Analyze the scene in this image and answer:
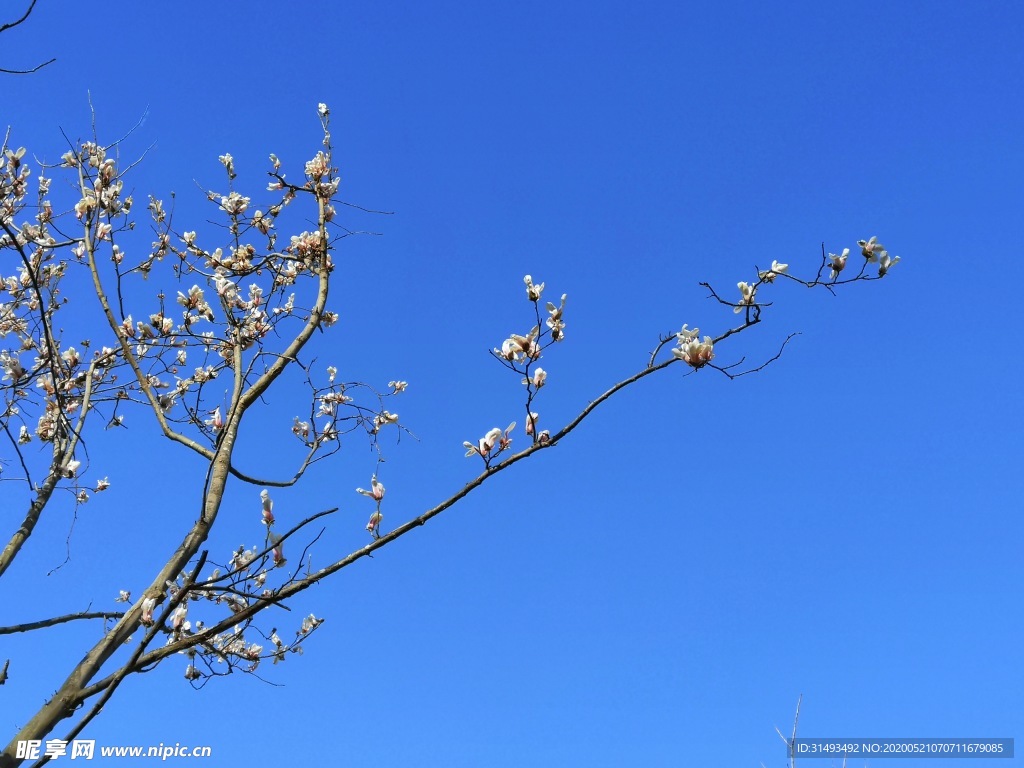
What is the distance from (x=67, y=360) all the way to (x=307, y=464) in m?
1.94

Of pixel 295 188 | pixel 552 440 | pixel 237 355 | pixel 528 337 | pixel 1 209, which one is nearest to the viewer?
pixel 552 440

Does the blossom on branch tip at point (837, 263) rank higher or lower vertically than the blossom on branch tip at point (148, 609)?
higher

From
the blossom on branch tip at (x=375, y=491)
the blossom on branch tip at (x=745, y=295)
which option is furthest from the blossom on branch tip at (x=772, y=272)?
the blossom on branch tip at (x=375, y=491)

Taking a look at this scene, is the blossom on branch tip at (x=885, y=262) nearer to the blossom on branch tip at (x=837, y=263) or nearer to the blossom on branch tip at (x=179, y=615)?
the blossom on branch tip at (x=837, y=263)

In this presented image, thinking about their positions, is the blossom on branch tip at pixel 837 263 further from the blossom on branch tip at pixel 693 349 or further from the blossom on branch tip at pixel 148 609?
the blossom on branch tip at pixel 148 609

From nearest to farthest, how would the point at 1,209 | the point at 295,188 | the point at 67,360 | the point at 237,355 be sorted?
the point at 237,355, the point at 295,188, the point at 1,209, the point at 67,360

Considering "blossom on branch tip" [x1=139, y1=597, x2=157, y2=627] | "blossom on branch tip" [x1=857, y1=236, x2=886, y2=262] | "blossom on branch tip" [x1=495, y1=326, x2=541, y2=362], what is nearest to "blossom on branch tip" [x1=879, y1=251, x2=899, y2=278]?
"blossom on branch tip" [x1=857, y1=236, x2=886, y2=262]

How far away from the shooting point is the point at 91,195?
4.22m

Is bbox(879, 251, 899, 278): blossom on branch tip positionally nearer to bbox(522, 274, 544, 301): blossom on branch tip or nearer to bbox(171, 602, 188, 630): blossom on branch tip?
bbox(522, 274, 544, 301): blossom on branch tip

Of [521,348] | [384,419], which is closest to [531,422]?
[521,348]

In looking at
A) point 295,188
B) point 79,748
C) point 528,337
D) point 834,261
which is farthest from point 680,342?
point 79,748

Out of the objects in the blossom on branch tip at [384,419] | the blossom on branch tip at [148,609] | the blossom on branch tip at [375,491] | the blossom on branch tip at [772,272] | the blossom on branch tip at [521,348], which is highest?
the blossom on branch tip at [384,419]

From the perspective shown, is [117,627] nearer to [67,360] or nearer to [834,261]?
[67,360]

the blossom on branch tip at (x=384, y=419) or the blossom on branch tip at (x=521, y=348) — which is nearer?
the blossom on branch tip at (x=521, y=348)
